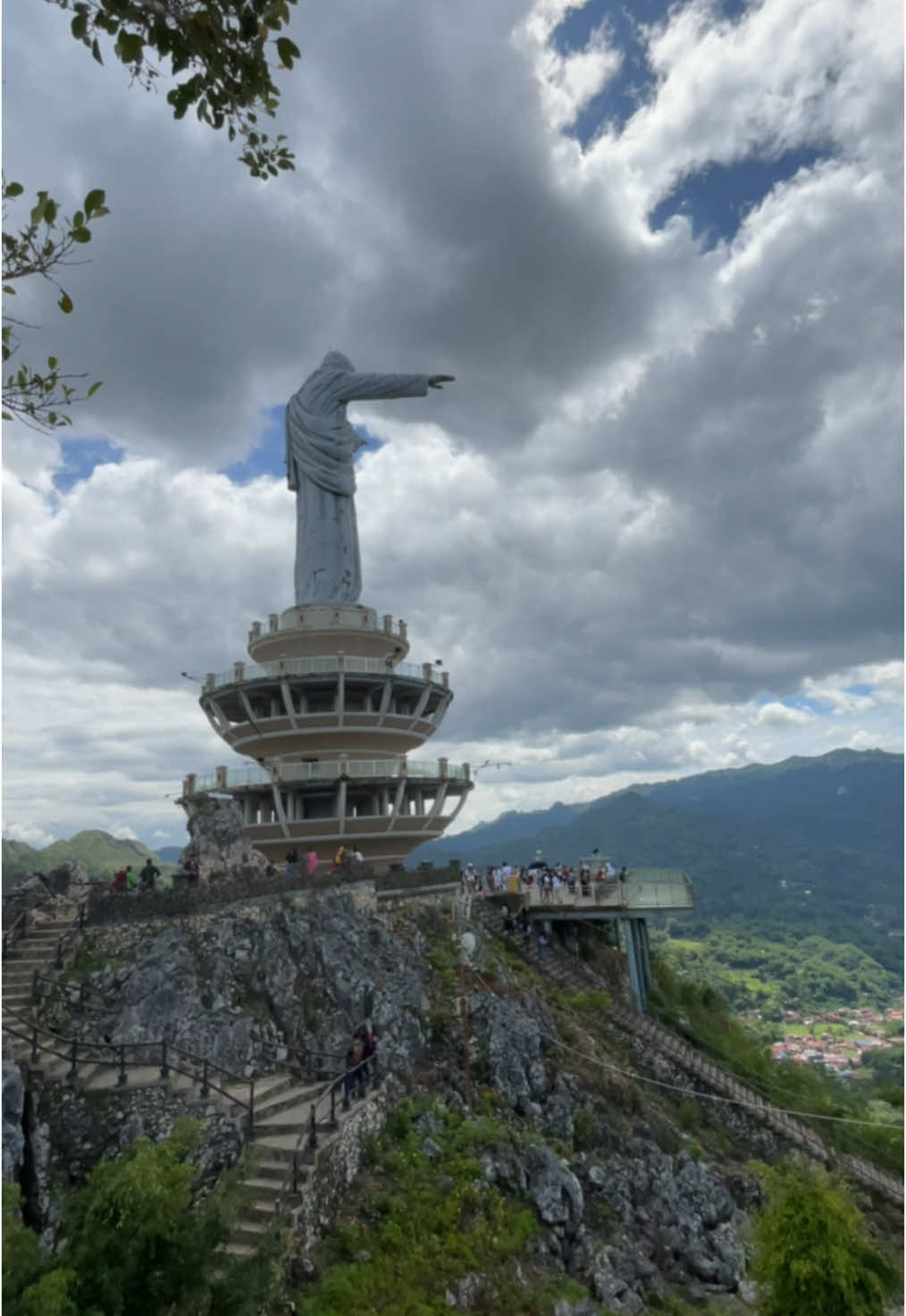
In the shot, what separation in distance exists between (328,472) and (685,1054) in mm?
27163

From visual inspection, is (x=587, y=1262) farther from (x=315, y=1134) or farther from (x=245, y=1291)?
(x=245, y=1291)

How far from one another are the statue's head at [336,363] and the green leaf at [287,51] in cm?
3480

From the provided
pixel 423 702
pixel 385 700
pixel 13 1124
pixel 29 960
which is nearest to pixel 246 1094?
pixel 13 1124

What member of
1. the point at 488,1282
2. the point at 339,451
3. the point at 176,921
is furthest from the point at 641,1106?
the point at 339,451

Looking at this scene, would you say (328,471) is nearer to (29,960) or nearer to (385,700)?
(385,700)

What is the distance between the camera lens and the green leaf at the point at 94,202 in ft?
18.5

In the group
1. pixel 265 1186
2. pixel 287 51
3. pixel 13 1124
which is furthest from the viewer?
pixel 13 1124

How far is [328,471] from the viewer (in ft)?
124

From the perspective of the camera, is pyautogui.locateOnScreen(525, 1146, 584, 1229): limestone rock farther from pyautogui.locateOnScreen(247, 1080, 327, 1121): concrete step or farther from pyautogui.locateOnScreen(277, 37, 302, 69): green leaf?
pyautogui.locateOnScreen(277, 37, 302, 69): green leaf

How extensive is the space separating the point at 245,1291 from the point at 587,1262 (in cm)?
923

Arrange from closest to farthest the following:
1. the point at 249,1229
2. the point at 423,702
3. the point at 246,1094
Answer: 1. the point at 249,1229
2. the point at 246,1094
3. the point at 423,702

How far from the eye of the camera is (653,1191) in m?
18.7

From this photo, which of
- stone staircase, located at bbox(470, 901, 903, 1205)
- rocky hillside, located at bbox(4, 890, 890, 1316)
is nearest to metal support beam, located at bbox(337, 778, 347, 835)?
stone staircase, located at bbox(470, 901, 903, 1205)

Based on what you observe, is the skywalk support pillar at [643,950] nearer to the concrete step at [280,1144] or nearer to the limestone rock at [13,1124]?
the concrete step at [280,1144]
